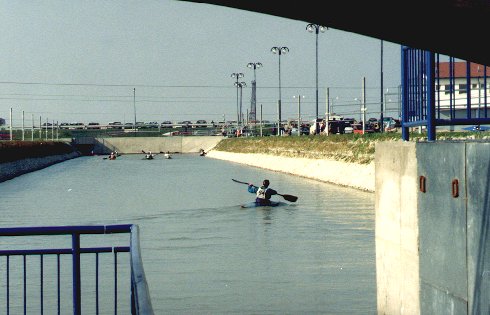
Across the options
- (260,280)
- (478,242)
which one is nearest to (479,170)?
(478,242)

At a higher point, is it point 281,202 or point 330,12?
point 330,12

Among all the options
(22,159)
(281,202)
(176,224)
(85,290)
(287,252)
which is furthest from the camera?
(22,159)

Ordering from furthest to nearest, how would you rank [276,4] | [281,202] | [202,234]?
[281,202]
[202,234]
[276,4]

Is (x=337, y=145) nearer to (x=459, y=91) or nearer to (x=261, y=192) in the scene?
(x=261, y=192)

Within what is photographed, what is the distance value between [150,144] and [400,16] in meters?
187

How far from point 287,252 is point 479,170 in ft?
64.5

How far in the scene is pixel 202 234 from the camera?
115 ft

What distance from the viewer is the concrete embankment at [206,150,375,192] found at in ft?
194

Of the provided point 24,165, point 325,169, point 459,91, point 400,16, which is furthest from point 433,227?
point 24,165

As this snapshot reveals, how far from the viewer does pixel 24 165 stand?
342 feet

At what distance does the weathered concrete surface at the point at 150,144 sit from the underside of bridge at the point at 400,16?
18326 centimetres

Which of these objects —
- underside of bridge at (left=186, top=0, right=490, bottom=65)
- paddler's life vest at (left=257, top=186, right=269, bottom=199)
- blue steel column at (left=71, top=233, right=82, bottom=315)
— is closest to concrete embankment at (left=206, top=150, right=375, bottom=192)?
paddler's life vest at (left=257, top=186, right=269, bottom=199)

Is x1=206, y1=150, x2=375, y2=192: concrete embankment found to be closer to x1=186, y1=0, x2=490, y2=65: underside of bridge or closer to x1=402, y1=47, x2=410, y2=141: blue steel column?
x1=402, y1=47, x2=410, y2=141: blue steel column

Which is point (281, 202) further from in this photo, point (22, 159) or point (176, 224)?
point (22, 159)
